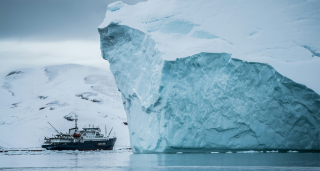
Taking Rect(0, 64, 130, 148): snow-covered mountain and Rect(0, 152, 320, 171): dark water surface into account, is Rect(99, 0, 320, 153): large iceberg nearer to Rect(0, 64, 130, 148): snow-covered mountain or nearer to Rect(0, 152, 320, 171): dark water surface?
Rect(0, 152, 320, 171): dark water surface

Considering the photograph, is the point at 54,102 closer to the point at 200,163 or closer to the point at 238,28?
the point at 238,28

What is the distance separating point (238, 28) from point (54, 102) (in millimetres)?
50115

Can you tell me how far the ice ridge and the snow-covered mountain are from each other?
28.7 meters

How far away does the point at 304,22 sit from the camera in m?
20.9

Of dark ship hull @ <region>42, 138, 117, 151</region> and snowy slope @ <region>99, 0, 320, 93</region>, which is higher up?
snowy slope @ <region>99, 0, 320, 93</region>

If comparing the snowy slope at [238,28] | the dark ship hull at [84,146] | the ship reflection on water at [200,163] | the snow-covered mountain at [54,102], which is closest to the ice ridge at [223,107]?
the snowy slope at [238,28]

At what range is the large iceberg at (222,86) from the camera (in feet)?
59.3

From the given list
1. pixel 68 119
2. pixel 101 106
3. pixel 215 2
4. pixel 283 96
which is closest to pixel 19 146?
pixel 68 119

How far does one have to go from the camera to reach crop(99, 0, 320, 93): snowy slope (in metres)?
18.9

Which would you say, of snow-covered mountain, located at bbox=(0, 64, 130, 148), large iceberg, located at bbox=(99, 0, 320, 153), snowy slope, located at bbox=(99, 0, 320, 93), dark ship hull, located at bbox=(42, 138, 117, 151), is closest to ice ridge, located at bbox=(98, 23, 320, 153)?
large iceberg, located at bbox=(99, 0, 320, 153)

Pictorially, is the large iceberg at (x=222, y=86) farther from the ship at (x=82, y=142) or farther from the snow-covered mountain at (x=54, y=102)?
the snow-covered mountain at (x=54, y=102)

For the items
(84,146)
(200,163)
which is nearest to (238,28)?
(200,163)

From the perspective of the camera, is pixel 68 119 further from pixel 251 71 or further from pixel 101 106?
pixel 251 71

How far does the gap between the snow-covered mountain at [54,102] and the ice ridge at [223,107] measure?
28.7m
